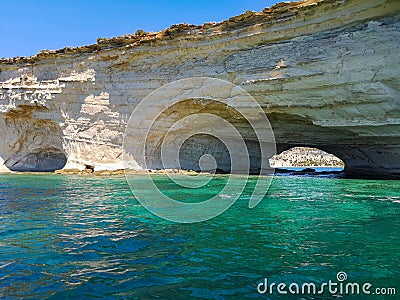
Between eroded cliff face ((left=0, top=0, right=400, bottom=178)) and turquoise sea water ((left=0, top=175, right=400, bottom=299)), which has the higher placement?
eroded cliff face ((left=0, top=0, right=400, bottom=178))

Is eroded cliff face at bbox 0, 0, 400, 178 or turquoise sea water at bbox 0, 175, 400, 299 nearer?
turquoise sea water at bbox 0, 175, 400, 299

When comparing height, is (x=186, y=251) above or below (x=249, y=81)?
below

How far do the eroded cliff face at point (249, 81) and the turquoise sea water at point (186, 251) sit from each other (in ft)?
25.7

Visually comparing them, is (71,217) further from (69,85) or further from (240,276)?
(69,85)

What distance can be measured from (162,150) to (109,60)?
19.8 feet

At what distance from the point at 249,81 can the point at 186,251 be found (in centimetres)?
1237

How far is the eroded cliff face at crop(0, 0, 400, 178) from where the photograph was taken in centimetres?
1331

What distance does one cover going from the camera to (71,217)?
644cm

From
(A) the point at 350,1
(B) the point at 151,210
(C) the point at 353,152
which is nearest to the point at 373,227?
(B) the point at 151,210

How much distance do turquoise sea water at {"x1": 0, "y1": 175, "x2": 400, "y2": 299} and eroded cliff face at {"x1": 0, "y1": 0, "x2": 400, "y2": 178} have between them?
7834 mm

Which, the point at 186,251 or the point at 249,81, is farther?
the point at 249,81

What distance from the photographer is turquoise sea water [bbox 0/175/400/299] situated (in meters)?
3.17

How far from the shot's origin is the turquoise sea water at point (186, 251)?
10.4 ft

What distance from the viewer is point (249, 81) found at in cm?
1555
